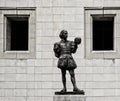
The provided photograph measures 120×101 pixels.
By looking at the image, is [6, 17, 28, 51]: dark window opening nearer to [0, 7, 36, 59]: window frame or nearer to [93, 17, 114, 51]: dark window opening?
[0, 7, 36, 59]: window frame

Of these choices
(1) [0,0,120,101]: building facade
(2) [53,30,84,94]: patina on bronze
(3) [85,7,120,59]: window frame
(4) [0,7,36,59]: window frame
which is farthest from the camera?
(4) [0,7,36,59]: window frame

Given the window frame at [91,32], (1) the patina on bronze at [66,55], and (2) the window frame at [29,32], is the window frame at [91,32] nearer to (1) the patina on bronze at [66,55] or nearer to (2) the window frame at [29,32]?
(2) the window frame at [29,32]

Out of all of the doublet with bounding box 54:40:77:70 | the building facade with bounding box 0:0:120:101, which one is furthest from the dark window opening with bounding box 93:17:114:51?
the doublet with bounding box 54:40:77:70

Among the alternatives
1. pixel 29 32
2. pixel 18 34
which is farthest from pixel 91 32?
pixel 18 34

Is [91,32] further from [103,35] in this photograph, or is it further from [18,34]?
[18,34]

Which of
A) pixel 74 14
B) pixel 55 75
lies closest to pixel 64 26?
pixel 74 14

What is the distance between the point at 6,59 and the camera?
22406 millimetres

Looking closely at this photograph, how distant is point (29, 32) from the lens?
2258cm

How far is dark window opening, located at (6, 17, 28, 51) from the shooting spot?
23.2 m

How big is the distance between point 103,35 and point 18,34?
165 inches

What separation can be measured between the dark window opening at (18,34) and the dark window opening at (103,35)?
339 centimetres

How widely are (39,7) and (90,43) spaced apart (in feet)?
9.77

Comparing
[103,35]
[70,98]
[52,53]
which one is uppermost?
[103,35]

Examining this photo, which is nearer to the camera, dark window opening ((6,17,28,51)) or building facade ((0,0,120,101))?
building facade ((0,0,120,101))
